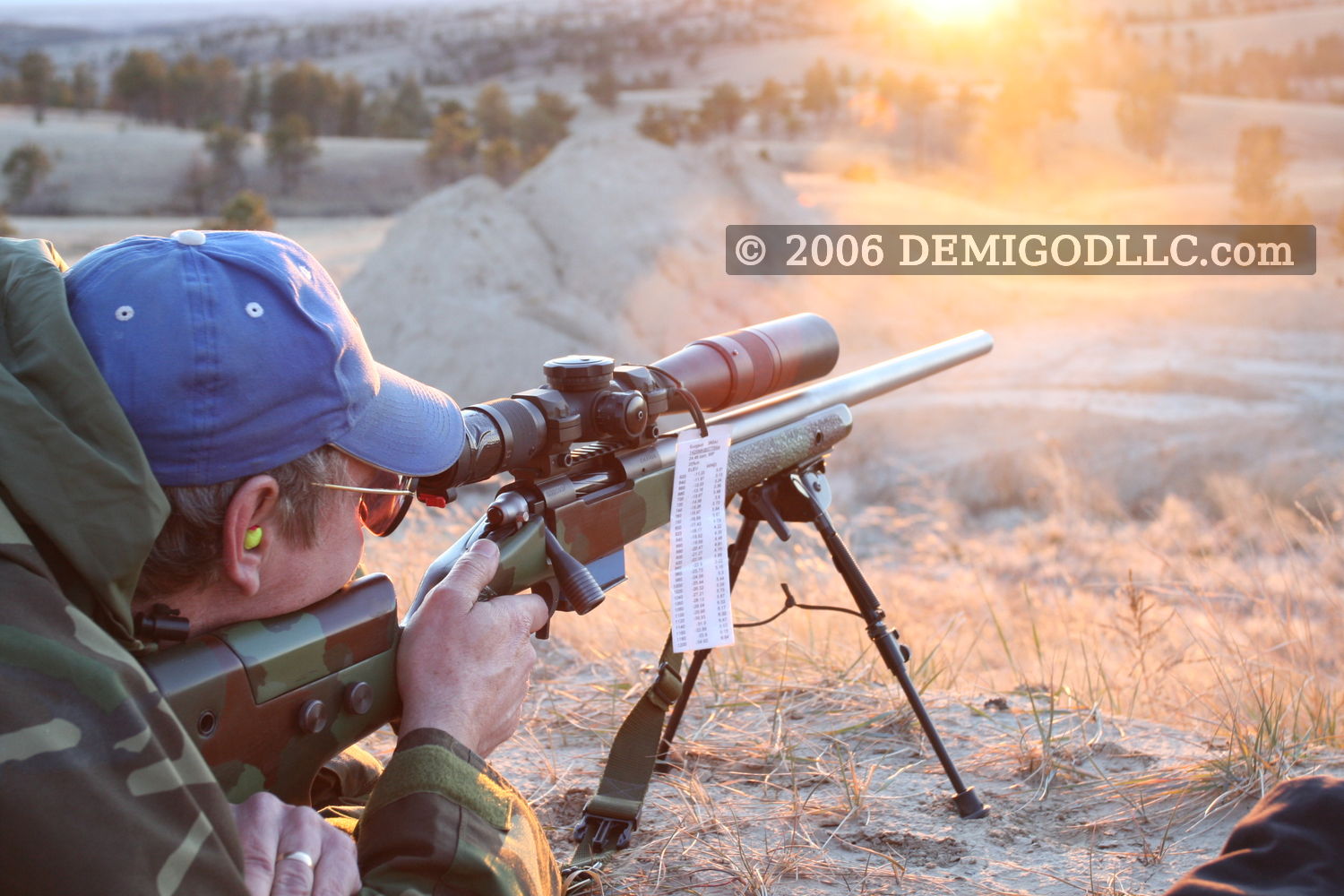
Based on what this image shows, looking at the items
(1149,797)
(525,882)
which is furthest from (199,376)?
(1149,797)

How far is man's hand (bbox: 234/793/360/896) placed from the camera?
166 centimetres

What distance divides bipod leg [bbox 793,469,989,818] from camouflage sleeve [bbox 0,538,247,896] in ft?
6.12

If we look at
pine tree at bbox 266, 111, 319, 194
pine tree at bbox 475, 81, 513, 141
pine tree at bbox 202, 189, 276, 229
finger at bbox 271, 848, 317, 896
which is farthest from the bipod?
pine tree at bbox 475, 81, 513, 141

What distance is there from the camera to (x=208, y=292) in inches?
66.3

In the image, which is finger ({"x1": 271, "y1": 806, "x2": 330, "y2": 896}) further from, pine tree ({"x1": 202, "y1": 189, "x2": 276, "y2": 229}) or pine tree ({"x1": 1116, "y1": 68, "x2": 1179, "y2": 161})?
pine tree ({"x1": 1116, "y1": 68, "x2": 1179, "y2": 161})

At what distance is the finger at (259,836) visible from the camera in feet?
5.40

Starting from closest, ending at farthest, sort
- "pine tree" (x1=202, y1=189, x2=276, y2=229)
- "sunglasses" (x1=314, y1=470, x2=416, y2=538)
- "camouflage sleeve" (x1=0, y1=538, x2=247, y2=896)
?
"camouflage sleeve" (x1=0, y1=538, x2=247, y2=896)
"sunglasses" (x1=314, y1=470, x2=416, y2=538)
"pine tree" (x1=202, y1=189, x2=276, y2=229)

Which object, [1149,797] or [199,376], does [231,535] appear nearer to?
[199,376]

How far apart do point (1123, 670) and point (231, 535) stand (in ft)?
13.0

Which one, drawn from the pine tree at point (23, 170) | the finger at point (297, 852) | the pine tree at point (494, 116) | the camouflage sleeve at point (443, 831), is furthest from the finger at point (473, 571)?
the pine tree at point (494, 116)

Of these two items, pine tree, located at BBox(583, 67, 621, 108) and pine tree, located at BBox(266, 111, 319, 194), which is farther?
pine tree, located at BBox(583, 67, 621, 108)

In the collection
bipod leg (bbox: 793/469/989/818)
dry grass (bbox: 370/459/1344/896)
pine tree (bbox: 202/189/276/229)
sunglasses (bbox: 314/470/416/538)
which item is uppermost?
sunglasses (bbox: 314/470/416/538)

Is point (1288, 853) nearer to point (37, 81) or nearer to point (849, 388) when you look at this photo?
point (849, 388)

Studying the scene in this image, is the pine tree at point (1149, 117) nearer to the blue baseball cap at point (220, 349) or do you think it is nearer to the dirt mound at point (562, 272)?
the dirt mound at point (562, 272)
